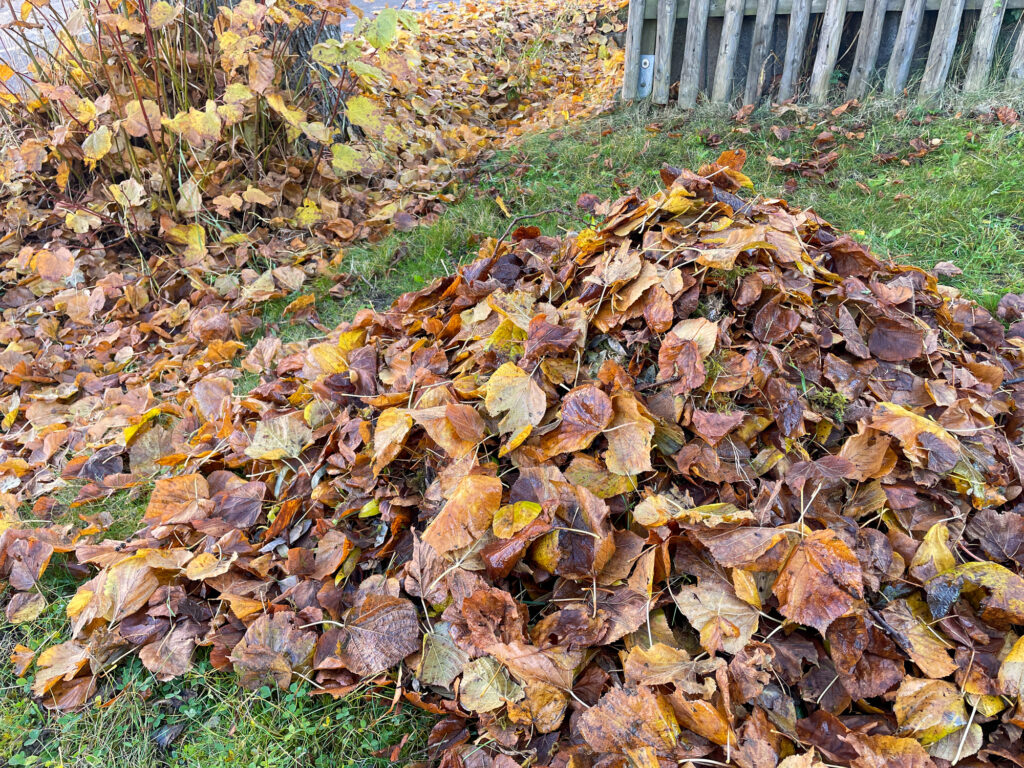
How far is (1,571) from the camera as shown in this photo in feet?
5.87

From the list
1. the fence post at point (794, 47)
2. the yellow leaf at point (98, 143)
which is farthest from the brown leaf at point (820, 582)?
the fence post at point (794, 47)

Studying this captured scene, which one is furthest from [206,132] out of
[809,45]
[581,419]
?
[809,45]

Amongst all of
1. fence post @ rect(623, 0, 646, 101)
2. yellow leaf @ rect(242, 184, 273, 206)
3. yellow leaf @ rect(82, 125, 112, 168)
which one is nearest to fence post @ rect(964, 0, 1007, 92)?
fence post @ rect(623, 0, 646, 101)

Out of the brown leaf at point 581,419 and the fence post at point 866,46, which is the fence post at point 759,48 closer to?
the fence post at point 866,46

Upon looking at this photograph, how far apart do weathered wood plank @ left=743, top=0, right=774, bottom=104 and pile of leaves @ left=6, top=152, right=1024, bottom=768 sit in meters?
2.36

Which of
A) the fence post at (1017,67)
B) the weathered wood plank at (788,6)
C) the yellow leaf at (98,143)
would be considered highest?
the weathered wood plank at (788,6)

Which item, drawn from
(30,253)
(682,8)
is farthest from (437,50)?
(30,253)

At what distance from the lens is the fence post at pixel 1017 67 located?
3527 mm

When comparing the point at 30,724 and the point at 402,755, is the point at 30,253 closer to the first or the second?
the point at 30,724

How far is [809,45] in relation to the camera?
3871 millimetres

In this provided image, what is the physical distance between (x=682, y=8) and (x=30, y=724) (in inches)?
176

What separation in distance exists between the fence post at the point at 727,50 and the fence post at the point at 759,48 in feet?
0.33

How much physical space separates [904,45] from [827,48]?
15.6 inches

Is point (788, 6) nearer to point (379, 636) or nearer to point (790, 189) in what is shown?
point (790, 189)
